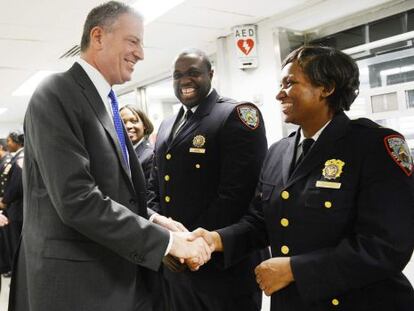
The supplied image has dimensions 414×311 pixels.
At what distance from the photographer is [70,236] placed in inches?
50.3

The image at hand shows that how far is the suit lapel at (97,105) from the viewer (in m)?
1.35

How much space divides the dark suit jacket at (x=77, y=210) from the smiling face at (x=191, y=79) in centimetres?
77

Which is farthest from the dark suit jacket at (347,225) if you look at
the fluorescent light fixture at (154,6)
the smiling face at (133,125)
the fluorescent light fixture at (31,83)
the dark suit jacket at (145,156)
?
the fluorescent light fixture at (31,83)

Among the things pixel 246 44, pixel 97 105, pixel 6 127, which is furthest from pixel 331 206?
pixel 6 127

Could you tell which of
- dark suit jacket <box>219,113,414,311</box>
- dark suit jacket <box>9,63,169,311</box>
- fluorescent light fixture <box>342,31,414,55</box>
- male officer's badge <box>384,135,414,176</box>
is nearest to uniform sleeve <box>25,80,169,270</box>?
dark suit jacket <box>9,63,169,311</box>

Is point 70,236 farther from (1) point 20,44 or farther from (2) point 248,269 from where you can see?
(1) point 20,44

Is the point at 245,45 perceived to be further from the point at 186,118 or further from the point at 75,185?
the point at 75,185

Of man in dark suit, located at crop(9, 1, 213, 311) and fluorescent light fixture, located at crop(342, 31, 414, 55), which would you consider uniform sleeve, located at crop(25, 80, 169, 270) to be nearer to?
man in dark suit, located at crop(9, 1, 213, 311)

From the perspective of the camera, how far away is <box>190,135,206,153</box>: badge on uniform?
76.9 inches

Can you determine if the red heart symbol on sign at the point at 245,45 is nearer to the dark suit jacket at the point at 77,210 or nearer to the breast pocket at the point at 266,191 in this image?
the breast pocket at the point at 266,191

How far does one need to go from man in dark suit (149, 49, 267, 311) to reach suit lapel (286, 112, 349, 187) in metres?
0.46

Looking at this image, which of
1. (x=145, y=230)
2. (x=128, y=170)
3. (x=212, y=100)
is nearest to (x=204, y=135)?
(x=212, y=100)

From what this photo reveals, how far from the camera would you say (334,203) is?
1.31 metres

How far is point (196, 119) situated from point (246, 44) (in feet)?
7.02
